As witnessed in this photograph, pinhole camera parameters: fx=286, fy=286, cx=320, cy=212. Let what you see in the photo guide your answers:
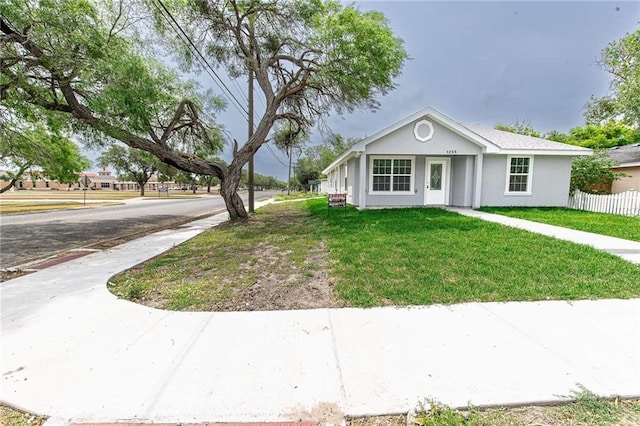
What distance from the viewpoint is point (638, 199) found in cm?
1054

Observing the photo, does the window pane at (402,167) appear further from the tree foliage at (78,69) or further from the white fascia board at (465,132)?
the tree foliage at (78,69)

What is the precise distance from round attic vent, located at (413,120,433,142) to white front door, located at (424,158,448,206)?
4.67ft

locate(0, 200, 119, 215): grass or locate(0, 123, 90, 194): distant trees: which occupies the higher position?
locate(0, 123, 90, 194): distant trees

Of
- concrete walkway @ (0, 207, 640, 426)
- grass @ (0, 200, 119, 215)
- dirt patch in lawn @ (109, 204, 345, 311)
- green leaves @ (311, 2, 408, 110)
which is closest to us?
concrete walkway @ (0, 207, 640, 426)

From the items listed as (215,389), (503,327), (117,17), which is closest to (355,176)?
(117,17)

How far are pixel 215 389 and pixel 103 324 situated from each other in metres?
2.04

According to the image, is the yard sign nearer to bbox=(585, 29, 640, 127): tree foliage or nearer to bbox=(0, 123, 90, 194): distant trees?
bbox=(0, 123, 90, 194): distant trees

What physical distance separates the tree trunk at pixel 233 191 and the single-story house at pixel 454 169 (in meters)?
5.16

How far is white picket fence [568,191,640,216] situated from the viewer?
10.7 meters

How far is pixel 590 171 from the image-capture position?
13.8 metres

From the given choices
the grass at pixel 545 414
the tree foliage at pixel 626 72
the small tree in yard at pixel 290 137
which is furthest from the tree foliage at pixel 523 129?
the grass at pixel 545 414

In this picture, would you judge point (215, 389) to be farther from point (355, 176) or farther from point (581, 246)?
point (355, 176)

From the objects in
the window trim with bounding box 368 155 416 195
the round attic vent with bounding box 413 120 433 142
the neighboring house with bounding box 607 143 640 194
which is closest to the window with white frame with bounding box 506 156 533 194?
the round attic vent with bounding box 413 120 433 142

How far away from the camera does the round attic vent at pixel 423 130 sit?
486 inches
